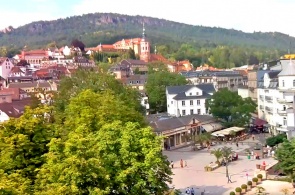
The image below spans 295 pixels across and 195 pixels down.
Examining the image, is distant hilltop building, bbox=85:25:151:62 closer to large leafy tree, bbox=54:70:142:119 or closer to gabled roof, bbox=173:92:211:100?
gabled roof, bbox=173:92:211:100

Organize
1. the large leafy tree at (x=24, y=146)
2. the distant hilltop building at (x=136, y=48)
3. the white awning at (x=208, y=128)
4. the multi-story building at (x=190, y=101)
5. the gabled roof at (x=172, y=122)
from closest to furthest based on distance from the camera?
1. the large leafy tree at (x=24, y=146)
2. the gabled roof at (x=172, y=122)
3. the white awning at (x=208, y=128)
4. the multi-story building at (x=190, y=101)
5. the distant hilltop building at (x=136, y=48)

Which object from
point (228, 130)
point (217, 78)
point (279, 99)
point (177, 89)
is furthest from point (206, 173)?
point (217, 78)

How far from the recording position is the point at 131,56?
148 metres

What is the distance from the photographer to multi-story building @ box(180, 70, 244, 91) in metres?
98.2

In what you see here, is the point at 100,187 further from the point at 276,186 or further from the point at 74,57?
the point at 74,57

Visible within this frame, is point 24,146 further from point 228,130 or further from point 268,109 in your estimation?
point 268,109

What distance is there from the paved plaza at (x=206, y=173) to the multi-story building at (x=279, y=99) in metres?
5.49

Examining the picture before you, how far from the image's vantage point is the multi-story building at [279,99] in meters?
46.1

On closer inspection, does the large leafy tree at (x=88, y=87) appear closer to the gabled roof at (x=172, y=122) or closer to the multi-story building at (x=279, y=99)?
the gabled roof at (x=172, y=122)

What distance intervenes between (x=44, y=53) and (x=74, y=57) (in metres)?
14.8

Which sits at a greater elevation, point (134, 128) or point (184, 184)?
point (134, 128)

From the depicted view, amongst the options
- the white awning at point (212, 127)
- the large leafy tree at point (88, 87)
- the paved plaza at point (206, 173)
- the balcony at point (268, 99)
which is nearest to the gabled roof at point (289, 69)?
the balcony at point (268, 99)


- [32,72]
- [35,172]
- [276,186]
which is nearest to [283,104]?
[276,186]

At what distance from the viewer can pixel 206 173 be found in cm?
3741
